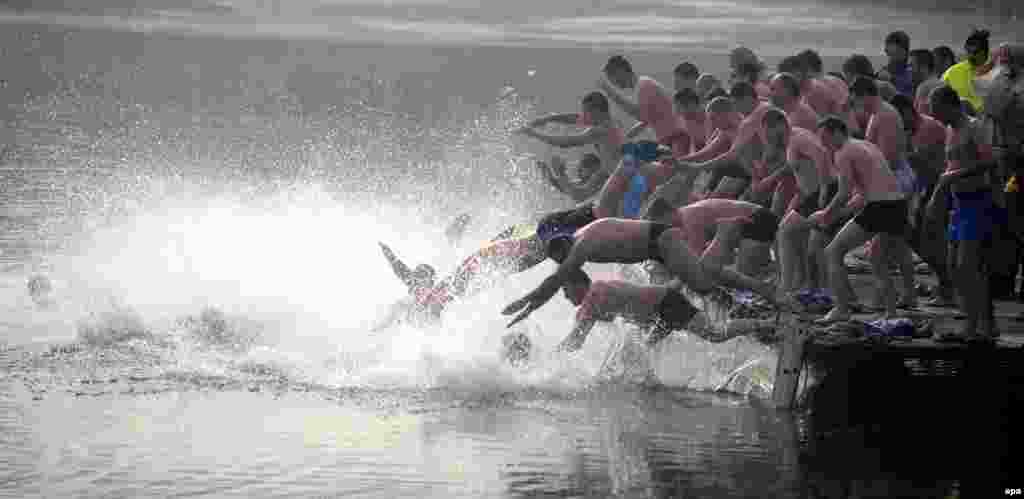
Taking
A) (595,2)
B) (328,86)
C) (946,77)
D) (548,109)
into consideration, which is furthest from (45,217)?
(595,2)

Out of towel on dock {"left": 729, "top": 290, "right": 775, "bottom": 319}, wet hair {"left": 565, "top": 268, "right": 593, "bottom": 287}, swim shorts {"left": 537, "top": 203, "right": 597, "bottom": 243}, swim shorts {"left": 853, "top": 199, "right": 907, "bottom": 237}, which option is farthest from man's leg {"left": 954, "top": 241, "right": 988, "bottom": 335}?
swim shorts {"left": 537, "top": 203, "right": 597, "bottom": 243}

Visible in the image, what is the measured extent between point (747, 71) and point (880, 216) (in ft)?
12.9

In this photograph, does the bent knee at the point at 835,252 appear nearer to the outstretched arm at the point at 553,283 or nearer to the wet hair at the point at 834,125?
the wet hair at the point at 834,125

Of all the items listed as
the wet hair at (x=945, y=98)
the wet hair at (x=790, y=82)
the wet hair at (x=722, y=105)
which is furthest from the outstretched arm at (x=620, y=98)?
the wet hair at (x=945, y=98)

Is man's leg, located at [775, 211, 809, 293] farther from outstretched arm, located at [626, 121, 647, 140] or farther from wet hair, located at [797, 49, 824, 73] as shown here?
outstretched arm, located at [626, 121, 647, 140]

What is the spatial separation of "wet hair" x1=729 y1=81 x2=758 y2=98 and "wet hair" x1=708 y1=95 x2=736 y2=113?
0.08 m

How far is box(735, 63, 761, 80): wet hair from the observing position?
1841 cm

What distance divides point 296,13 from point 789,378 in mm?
105329

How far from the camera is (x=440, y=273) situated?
848 inches

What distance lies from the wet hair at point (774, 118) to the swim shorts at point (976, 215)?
94.5 inches

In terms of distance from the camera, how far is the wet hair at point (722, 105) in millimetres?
17266

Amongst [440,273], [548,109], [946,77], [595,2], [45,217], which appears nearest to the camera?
[946,77]

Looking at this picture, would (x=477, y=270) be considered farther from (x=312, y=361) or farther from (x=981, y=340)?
(x=981, y=340)

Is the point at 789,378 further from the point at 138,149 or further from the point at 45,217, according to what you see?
the point at 138,149
